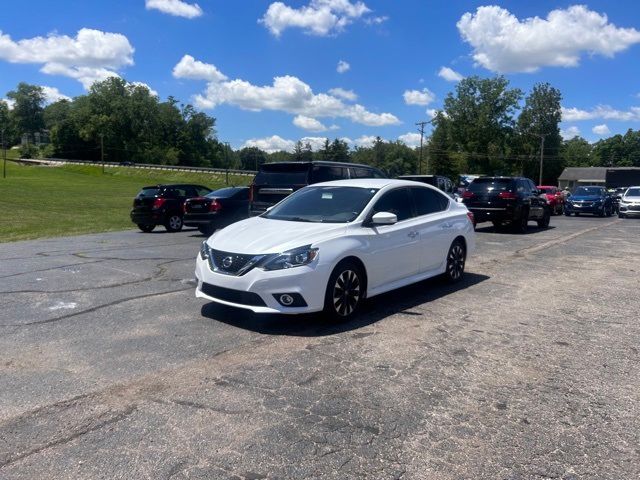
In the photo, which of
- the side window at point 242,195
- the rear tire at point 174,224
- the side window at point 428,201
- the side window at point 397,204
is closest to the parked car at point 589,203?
the side window at point 242,195

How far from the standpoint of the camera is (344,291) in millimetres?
5859

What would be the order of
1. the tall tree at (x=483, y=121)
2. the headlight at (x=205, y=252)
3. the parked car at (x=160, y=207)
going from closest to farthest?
the headlight at (x=205, y=252)
the parked car at (x=160, y=207)
the tall tree at (x=483, y=121)

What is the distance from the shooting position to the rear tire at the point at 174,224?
17777mm

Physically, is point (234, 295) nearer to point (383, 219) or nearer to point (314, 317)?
point (314, 317)

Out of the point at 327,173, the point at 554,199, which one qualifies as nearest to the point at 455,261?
the point at 327,173

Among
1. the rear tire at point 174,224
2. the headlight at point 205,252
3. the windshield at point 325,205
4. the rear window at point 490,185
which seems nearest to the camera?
the headlight at point 205,252

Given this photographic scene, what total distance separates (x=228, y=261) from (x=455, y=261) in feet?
13.3

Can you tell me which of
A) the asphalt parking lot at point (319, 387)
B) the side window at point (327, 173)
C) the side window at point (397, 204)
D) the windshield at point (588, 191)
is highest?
the side window at point (327, 173)

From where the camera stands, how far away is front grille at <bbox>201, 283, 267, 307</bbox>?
17.9 feet

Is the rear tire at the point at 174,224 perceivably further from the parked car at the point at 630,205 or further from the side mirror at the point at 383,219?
the parked car at the point at 630,205

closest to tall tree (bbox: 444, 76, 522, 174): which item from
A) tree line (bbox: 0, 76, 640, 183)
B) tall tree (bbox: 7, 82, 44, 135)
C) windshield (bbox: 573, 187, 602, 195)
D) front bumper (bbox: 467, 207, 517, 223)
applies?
tree line (bbox: 0, 76, 640, 183)

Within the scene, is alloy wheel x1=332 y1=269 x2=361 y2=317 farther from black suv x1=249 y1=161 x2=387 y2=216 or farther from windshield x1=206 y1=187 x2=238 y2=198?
windshield x1=206 y1=187 x2=238 y2=198

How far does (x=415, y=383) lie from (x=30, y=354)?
137 inches

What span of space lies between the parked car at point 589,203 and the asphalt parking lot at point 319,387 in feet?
71.9
